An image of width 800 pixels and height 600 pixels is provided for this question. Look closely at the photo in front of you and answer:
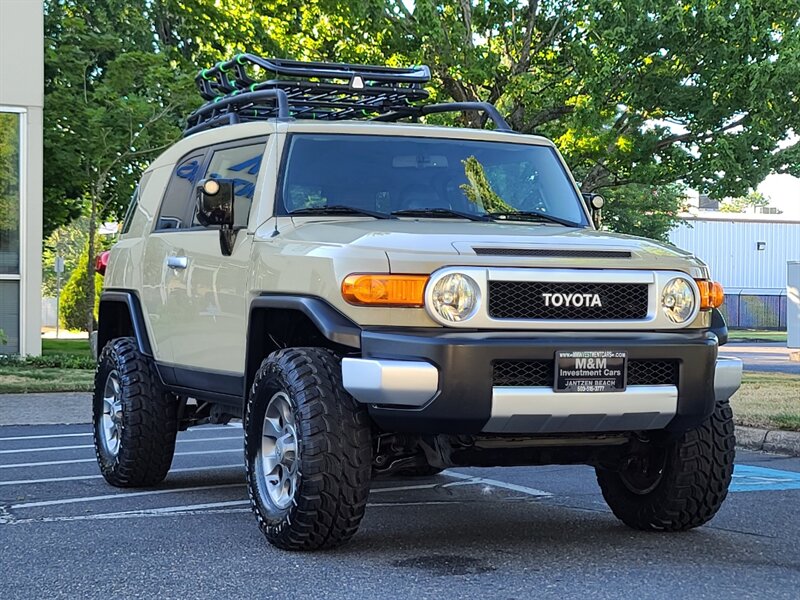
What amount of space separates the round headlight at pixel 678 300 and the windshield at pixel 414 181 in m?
1.18

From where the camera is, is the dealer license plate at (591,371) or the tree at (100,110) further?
the tree at (100,110)

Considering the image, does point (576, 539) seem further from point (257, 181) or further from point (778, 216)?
point (778, 216)

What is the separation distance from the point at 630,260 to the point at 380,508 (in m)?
2.33

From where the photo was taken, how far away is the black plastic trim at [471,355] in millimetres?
5578

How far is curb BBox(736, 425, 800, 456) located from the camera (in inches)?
420

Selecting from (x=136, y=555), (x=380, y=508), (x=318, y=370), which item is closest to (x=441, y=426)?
(x=318, y=370)

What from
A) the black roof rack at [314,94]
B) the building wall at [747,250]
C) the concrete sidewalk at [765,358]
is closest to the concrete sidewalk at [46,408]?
the black roof rack at [314,94]

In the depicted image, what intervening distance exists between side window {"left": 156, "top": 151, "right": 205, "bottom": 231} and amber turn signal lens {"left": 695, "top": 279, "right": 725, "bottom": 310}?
3169 millimetres

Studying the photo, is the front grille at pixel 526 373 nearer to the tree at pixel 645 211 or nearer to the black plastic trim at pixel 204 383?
the black plastic trim at pixel 204 383

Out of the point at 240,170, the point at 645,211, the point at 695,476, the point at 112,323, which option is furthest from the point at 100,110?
the point at 645,211

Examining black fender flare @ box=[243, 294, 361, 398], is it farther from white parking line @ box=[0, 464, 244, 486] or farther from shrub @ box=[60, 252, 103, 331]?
shrub @ box=[60, 252, 103, 331]

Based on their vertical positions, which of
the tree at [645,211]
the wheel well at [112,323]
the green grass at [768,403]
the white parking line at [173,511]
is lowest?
the white parking line at [173,511]

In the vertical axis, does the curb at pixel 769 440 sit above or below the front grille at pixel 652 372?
below

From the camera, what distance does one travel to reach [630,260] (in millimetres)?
6094
